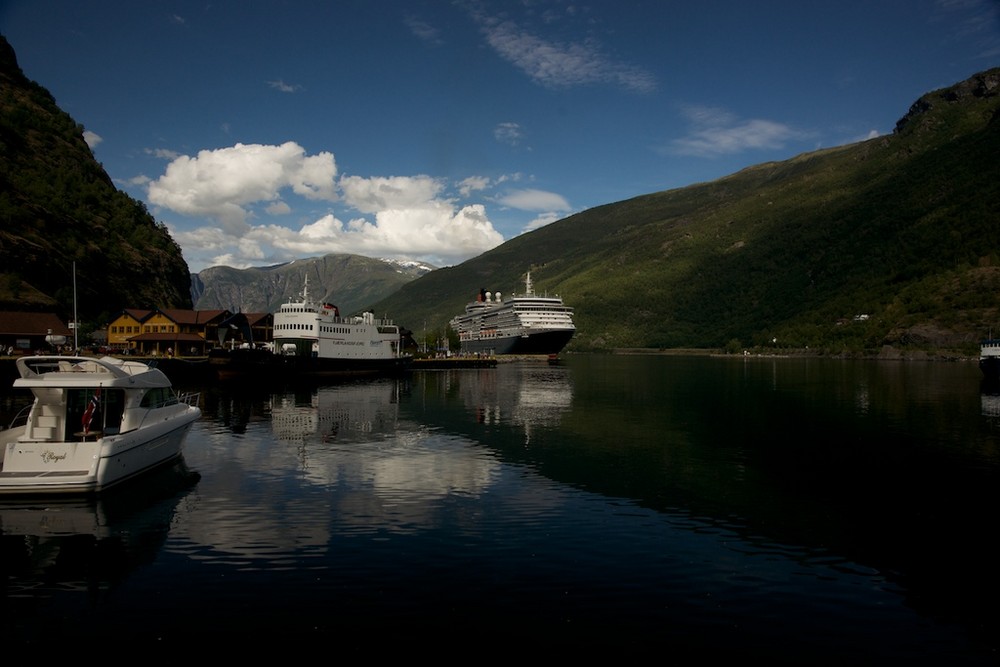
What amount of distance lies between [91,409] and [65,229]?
364 ft

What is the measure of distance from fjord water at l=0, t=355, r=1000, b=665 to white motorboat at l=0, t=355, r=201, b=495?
2.61 feet

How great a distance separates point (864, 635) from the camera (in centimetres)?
1212

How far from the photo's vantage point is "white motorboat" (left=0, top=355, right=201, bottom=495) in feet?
67.6

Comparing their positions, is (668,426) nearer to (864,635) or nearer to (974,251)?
(864,635)

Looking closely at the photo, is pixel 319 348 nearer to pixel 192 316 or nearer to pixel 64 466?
pixel 192 316

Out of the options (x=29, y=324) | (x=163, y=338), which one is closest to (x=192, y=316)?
(x=163, y=338)

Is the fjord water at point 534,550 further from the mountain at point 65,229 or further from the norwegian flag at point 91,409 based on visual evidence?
the mountain at point 65,229

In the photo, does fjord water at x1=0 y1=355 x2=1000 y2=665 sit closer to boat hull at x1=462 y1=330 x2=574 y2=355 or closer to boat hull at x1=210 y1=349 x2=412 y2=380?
boat hull at x1=210 y1=349 x2=412 y2=380

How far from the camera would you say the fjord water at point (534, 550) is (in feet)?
39.8

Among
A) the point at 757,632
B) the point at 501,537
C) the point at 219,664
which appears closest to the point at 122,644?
the point at 219,664

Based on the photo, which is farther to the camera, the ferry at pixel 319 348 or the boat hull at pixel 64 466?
the ferry at pixel 319 348

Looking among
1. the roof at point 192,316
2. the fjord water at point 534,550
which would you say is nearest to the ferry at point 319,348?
the roof at point 192,316

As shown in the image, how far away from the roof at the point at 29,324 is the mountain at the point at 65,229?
4417 millimetres

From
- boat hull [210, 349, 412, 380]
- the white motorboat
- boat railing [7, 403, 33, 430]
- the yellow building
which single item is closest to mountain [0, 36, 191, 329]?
Answer: the yellow building
